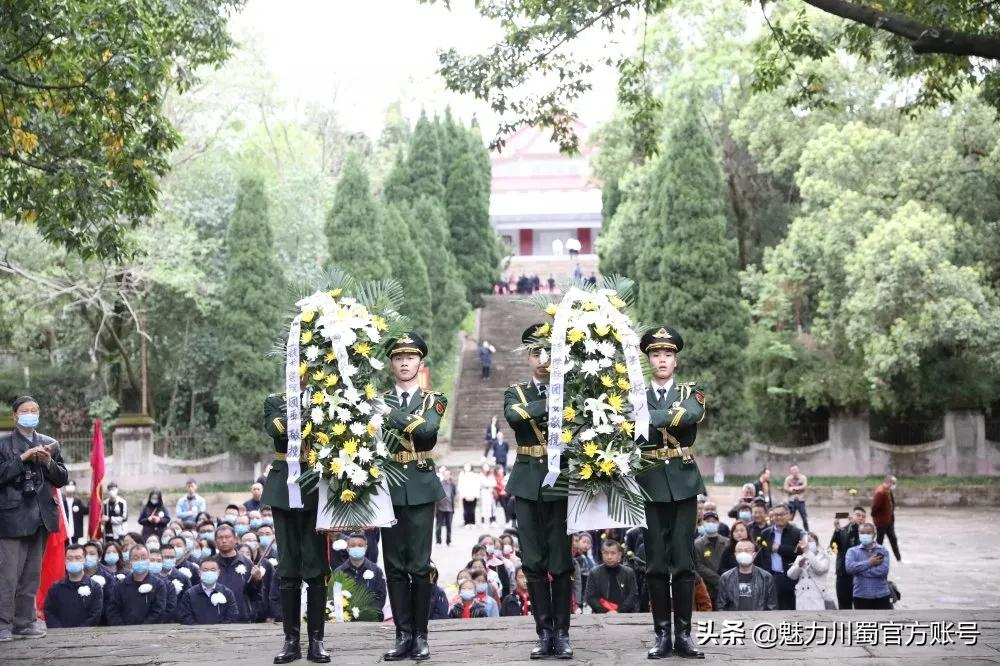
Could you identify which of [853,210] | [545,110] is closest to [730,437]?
[853,210]

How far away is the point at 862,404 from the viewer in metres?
35.7

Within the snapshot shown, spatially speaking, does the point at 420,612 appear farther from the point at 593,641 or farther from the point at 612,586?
the point at 612,586

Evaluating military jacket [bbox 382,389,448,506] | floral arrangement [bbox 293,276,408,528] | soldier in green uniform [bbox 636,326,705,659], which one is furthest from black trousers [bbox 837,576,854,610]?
floral arrangement [bbox 293,276,408,528]

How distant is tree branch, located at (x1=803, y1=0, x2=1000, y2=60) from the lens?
32.5 ft

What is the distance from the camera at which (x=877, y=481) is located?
34656 millimetres

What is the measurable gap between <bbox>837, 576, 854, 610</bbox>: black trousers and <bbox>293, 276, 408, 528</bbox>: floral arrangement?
7.29 m

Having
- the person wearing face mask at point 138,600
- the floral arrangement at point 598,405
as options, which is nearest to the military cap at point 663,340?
the floral arrangement at point 598,405

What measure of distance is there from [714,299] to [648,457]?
26965mm

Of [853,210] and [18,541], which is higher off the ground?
[853,210]

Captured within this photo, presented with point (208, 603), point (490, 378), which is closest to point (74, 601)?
point (208, 603)

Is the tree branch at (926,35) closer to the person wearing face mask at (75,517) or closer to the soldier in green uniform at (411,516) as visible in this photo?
the soldier in green uniform at (411,516)

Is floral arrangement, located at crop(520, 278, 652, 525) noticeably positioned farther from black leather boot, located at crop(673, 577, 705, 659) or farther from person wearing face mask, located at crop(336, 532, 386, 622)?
person wearing face mask, located at crop(336, 532, 386, 622)

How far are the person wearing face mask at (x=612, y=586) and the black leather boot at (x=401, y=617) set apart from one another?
355cm

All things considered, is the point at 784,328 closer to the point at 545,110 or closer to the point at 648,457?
the point at 545,110
